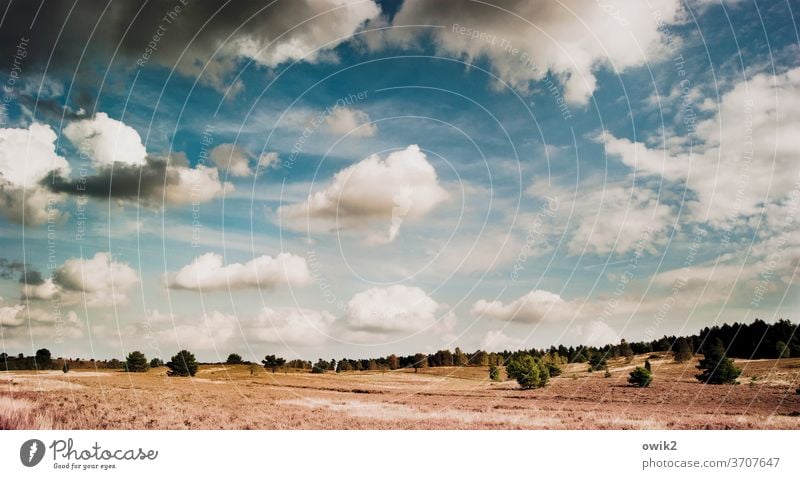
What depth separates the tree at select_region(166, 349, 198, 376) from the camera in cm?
7038

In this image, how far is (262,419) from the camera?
3167 cm

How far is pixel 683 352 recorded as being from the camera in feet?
349

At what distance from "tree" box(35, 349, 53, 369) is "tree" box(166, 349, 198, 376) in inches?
782

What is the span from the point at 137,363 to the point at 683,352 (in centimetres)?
10096

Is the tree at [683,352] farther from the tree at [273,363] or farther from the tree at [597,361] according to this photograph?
the tree at [273,363]

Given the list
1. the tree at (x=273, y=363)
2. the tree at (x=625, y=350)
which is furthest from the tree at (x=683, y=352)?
the tree at (x=273, y=363)

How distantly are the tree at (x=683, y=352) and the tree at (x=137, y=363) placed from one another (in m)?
96.9

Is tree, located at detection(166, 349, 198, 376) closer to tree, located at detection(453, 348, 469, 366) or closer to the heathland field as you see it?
the heathland field
